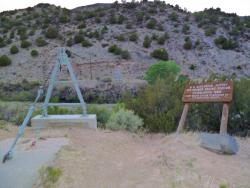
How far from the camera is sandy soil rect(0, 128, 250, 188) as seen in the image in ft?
18.5

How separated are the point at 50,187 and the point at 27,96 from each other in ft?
63.0

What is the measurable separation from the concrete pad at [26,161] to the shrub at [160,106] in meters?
3.46

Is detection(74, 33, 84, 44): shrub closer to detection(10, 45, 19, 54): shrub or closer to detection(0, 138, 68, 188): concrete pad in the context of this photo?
detection(10, 45, 19, 54): shrub

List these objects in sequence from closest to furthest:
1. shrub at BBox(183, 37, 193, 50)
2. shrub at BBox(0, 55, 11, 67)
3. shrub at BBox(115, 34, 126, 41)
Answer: shrub at BBox(0, 55, 11, 67) → shrub at BBox(183, 37, 193, 50) → shrub at BBox(115, 34, 126, 41)

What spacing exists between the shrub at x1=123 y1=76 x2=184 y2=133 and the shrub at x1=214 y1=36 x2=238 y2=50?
37.4 meters

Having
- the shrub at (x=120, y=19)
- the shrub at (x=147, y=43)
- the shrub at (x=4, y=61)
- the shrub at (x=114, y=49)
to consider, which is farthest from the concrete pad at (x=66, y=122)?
the shrub at (x=120, y=19)

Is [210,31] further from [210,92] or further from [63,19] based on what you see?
[210,92]

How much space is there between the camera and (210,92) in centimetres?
942

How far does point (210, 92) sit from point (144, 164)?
353 centimetres

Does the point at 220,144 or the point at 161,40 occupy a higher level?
the point at 220,144

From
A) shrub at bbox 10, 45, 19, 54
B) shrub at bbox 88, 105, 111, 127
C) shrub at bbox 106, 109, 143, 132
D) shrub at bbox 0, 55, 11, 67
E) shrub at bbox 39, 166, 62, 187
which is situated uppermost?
shrub at bbox 39, 166, 62, 187

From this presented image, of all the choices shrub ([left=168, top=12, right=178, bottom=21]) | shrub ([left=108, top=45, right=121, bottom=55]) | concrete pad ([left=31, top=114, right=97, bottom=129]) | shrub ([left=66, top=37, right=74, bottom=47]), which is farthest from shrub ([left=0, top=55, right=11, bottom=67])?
concrete pad ([left=31, top=114, right=97, bottom=129])

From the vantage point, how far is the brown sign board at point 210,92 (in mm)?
8906

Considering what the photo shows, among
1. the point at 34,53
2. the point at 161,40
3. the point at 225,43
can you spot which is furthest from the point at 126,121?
the point at 225,43
